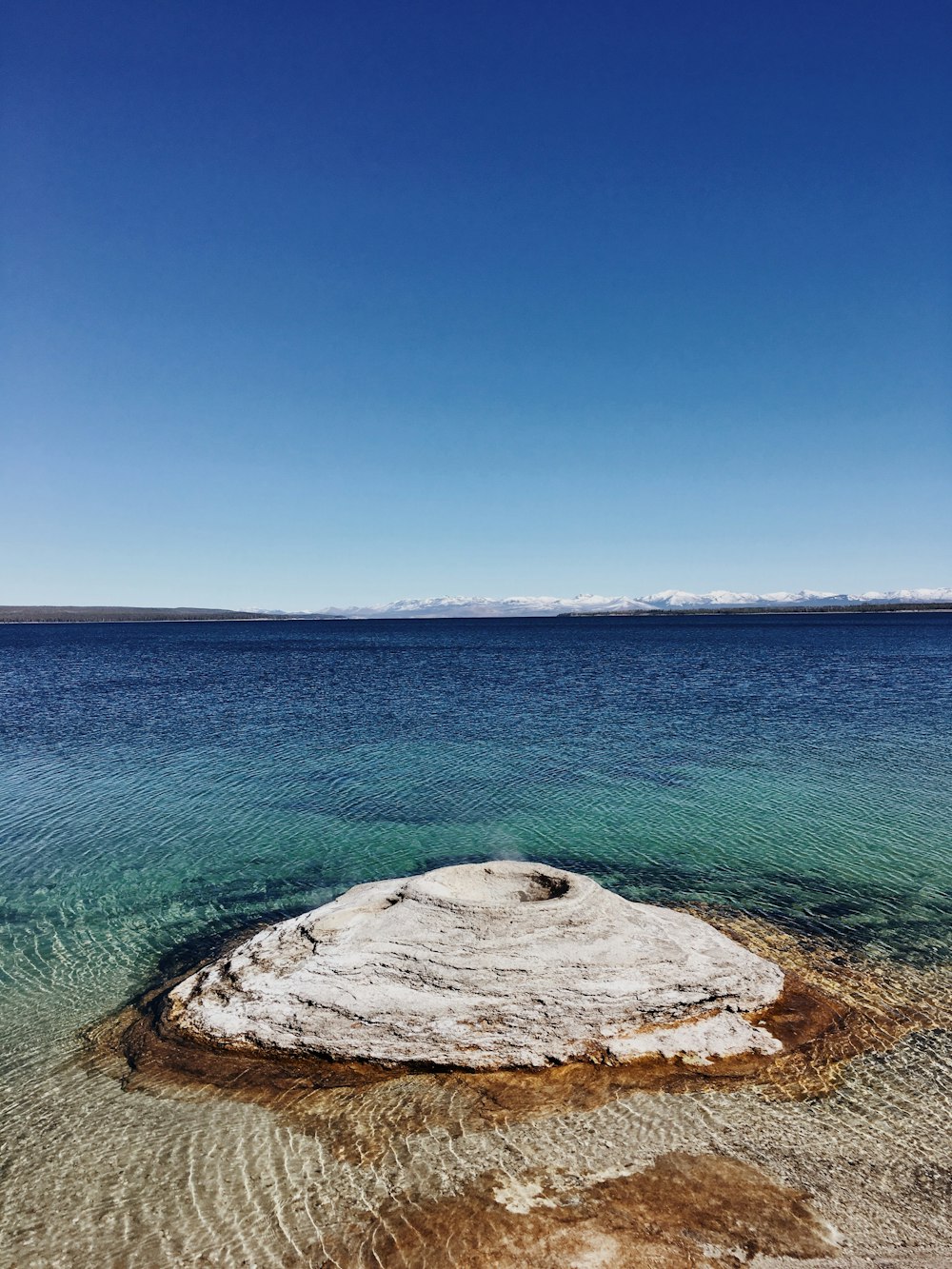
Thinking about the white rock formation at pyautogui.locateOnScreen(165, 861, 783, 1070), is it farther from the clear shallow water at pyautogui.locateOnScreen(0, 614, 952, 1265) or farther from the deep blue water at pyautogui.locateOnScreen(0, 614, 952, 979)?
the deep blue water at pyautogui.locateOnScreen(0, 614, 952, 979)

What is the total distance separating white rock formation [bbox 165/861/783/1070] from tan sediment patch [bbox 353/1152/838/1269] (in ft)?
6.50

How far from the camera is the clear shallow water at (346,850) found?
754cm

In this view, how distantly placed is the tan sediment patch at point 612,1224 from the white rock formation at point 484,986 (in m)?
1.98

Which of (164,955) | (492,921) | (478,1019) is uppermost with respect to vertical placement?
(492,921)

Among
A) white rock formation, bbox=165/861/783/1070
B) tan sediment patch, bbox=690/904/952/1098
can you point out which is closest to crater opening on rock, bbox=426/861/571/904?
white rock formation, bbox=165/861/783/1070

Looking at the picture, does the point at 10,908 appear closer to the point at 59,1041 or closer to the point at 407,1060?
the point at 59,1041

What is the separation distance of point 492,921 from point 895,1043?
610 centimetres

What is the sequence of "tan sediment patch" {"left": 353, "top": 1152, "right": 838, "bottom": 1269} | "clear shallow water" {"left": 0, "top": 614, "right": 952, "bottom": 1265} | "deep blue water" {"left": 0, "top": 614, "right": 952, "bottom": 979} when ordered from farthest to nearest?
"deep blue water" {"left": 0, "top": 614, "right": 952, "bottom": 979} < "clear shallow water" {"left": 0, "top": 614, "right": 952, "bottom": 1265} < "tan sediment patch" {"left": 353, "top": 1152, "right": 838, "bottom": 1269}

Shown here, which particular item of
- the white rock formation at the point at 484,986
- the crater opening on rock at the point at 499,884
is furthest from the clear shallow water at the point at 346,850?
the crater opening on rock at the point at 499,884

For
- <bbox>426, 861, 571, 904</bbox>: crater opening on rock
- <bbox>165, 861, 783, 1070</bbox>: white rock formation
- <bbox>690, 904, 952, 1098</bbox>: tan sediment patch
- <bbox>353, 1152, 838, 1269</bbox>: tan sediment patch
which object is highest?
<bbox>426, 861, 571, 904</bbox>: crater opening on rock

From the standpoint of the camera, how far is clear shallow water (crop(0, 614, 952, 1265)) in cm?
754

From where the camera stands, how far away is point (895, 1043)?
9820 millimetres

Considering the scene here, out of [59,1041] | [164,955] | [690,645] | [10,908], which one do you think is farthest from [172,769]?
[690,645]

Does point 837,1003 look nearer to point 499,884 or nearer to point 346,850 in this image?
point 499,884
